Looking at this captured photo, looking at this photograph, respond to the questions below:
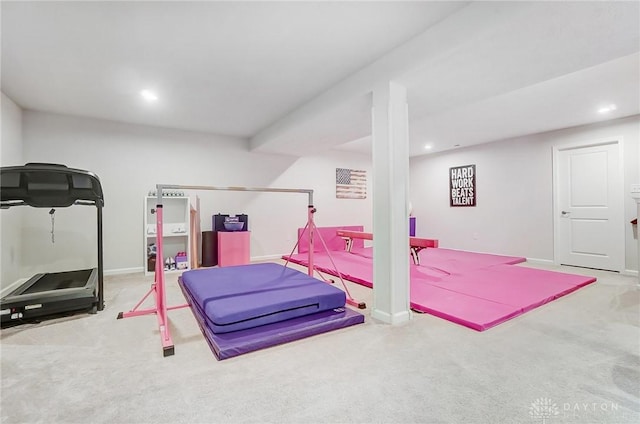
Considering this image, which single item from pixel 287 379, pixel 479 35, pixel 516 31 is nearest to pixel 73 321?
pixel 287 379

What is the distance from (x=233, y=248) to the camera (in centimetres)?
546

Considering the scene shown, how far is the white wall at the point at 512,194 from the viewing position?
4.88 meters

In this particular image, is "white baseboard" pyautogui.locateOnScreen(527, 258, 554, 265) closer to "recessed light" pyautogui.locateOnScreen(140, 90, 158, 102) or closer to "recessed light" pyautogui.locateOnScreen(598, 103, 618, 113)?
"recessed light" pyautogui.locateOnScreen(598, 103, 618, 113)

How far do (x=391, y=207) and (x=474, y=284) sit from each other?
6.79ft

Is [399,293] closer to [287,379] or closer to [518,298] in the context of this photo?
[287,379]

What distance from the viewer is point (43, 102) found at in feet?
13.5

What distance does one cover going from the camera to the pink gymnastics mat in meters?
2.95

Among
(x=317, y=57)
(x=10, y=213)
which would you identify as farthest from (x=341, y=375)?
(x=10, y=213)

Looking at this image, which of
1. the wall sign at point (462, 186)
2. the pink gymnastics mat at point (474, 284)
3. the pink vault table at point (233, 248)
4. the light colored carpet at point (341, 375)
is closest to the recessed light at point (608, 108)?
the pink gymnastics mat at point (474, 284)

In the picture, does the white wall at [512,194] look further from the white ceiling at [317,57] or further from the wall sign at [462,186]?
the white ceiling at [317,57]

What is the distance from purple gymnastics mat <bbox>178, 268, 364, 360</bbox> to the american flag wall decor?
4.97 m

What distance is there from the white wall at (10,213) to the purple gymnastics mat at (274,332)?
2.92 metres

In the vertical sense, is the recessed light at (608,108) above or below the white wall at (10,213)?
above

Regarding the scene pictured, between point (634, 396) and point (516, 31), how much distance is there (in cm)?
236
